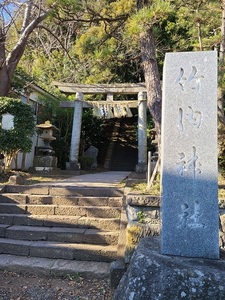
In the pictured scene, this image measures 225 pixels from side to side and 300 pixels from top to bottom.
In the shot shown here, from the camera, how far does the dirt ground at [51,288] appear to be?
280cm

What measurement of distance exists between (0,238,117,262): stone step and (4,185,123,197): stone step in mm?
1220

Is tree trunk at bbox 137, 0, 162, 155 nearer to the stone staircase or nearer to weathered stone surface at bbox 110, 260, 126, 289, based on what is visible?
the stone staircase

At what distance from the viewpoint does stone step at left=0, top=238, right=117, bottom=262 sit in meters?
3.54

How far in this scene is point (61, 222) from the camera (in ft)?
13.8

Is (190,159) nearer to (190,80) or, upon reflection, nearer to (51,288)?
(190,80)

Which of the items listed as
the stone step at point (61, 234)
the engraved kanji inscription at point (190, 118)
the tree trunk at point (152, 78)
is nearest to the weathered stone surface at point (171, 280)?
the engraved kanji inscription at point (190, 118)

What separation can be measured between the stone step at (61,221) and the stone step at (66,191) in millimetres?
670

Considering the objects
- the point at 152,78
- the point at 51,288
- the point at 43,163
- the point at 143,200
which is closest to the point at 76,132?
the point at 43,163

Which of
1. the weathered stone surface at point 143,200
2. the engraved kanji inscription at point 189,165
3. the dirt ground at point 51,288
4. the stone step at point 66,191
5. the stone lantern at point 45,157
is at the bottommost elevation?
the dirt ground at point 51,288

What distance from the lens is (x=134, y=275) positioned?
1931mm

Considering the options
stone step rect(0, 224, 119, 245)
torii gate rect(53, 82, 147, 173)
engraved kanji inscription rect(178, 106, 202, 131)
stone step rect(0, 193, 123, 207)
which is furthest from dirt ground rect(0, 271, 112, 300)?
torii gate rect(53, 82, 147, 173)

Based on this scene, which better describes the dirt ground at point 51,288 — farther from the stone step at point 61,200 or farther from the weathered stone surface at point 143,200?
the stone step at point 61,200

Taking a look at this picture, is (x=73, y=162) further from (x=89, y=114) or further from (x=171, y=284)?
(x=171, y=284)

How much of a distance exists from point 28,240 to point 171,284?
2.72m
